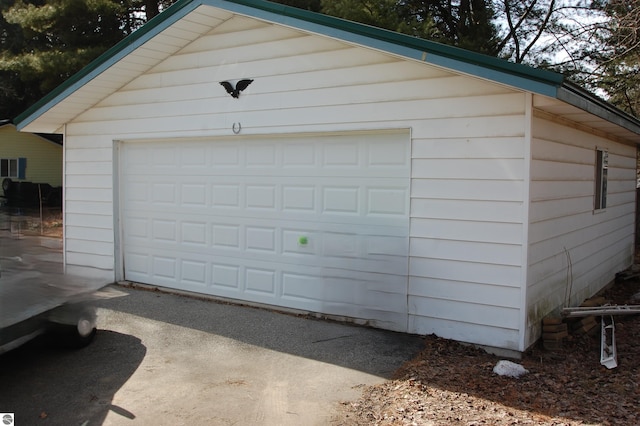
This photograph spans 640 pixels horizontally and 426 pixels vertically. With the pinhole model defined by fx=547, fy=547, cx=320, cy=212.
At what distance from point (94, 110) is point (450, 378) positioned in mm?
6661

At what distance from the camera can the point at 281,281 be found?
6910 millimetres

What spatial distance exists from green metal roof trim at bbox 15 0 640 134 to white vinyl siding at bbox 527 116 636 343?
0.46 m

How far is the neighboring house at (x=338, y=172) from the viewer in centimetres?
539

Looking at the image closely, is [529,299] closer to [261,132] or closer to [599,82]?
[261,132]

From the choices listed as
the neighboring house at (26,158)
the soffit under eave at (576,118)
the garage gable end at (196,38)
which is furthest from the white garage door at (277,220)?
the neighboring house at (26,158)

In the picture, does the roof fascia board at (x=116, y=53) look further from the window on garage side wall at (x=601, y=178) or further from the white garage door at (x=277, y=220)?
the window on garage side wall at (x=601, y=178)

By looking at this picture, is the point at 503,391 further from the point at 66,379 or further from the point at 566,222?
the point at 66,379

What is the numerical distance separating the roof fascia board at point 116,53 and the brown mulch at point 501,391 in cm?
489

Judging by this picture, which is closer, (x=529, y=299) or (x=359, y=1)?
(x=529, y=299)

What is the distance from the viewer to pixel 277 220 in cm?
693

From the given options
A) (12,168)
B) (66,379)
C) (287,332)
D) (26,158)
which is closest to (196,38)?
(287,332)

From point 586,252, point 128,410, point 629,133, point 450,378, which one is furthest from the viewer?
point 629,133

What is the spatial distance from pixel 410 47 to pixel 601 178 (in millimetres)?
4301

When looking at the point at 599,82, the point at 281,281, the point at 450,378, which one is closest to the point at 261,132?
the point at 281,281
